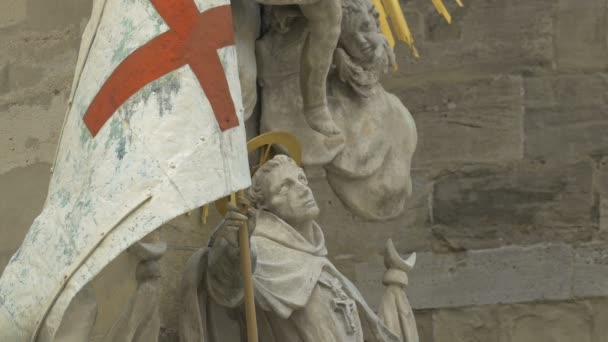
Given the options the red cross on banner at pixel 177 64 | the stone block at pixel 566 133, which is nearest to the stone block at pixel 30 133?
the red cross on banner at pixel 177 64

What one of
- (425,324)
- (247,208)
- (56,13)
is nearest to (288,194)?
(247,208)

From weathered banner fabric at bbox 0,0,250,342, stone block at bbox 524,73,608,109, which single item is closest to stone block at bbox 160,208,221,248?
weathered banner fabric at bbox 0,0,250,342

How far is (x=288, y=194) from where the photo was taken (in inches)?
215

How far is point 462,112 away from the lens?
7.39 metres

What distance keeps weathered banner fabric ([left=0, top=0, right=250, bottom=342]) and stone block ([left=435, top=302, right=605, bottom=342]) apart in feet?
7.79

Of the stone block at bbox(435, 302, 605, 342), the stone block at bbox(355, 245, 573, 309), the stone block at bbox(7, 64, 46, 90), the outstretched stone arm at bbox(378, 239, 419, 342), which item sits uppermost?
the stone block at bbox(7, 64, 46, 90)

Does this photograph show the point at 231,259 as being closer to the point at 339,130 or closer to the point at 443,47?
the point at 339,130

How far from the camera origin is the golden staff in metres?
5.13

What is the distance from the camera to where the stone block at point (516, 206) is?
287 inches

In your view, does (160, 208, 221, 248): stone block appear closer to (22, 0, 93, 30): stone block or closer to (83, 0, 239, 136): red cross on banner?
(22, 0, 93, 30): stone block

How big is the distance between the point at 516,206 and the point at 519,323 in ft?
1.06

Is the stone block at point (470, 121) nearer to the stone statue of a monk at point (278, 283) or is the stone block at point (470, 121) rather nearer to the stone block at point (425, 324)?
the stone block at point (425, 324)

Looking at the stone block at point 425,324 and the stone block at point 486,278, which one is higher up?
the stone block at point 486,278

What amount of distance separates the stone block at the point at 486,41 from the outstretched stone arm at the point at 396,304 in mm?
1695
